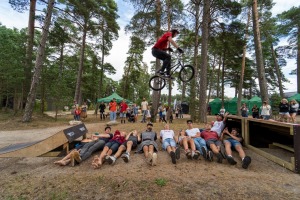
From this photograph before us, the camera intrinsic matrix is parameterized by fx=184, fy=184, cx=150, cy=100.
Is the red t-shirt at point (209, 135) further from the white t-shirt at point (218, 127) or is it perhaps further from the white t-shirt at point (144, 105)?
the white t-shirt at point (144, 105)

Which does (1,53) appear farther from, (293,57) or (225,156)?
(293,57)

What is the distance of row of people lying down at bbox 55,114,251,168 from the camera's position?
503 centimetres

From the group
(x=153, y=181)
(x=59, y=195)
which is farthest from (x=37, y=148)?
(x=153, y=181)

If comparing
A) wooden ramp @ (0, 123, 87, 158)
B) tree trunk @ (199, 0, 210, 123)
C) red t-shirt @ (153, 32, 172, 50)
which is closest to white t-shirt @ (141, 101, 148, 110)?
tree trunk @ (199, 0, 210, 123)

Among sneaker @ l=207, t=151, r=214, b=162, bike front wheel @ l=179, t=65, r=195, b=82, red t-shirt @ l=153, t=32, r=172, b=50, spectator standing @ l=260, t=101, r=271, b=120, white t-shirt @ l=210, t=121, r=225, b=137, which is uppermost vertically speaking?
red t-shirt @ l=153, t=32, r=172, b=50

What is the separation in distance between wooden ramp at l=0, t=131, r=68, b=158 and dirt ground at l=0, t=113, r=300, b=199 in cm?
43

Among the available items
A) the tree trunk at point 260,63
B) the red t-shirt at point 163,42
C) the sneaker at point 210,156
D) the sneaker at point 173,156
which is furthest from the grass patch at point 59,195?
the tree trunk at point 260,63

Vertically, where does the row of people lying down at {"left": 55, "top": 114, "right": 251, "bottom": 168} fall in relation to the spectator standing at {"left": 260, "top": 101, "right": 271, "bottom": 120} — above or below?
below

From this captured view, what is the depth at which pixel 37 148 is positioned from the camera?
5.44 m

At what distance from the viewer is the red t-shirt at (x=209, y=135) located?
6.18 metres

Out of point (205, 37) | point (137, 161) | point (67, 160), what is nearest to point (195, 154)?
point (137, 161)

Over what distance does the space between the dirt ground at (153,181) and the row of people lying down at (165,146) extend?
20 cm

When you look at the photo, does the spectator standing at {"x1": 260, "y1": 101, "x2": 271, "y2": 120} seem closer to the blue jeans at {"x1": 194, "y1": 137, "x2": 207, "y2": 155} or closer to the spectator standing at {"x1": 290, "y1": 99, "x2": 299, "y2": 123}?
the spectator standing at {"x1": 290, "y1": 99, "x2": 299, "y2": 123}

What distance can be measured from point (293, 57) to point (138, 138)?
25.1 metres
